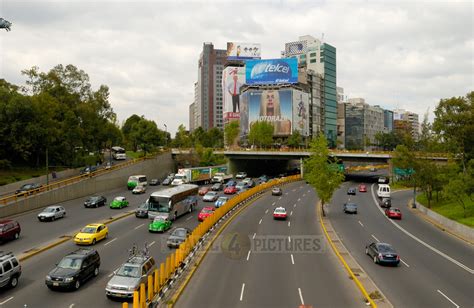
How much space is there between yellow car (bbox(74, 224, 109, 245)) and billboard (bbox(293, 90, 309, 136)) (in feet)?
459

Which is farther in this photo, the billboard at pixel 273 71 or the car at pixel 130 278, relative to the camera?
the billboard at pixel 273 71

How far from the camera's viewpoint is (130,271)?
2064 cm

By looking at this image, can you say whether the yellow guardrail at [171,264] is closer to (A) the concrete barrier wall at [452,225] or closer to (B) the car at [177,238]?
(B) the car at [177,238]

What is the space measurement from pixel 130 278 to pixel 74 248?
1259 cm

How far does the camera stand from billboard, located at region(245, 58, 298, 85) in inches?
6417

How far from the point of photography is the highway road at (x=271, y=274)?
19.6m

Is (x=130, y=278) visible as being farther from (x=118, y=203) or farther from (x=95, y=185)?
(x=95, y=185)

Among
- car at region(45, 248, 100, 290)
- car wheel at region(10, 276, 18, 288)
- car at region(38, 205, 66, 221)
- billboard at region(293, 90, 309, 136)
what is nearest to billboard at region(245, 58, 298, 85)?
billboard at region(293, 90, 309, 136)

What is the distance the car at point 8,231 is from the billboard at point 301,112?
465 ft

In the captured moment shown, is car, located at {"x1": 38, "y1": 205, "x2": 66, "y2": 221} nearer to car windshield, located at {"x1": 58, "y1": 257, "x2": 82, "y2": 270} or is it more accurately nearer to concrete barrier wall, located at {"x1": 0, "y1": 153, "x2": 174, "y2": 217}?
concrete barrier wall, located at {"x1": 0, "y1": 153, "x2": 174, "y2": 217}

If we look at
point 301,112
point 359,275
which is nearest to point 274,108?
point 301,112

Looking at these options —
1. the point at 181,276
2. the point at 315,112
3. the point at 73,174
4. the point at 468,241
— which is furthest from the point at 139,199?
the point at 315,112

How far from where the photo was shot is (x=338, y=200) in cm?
6506

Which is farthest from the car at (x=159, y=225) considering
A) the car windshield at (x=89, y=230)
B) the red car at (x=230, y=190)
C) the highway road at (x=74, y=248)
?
the red car at (x=230, y=190)
